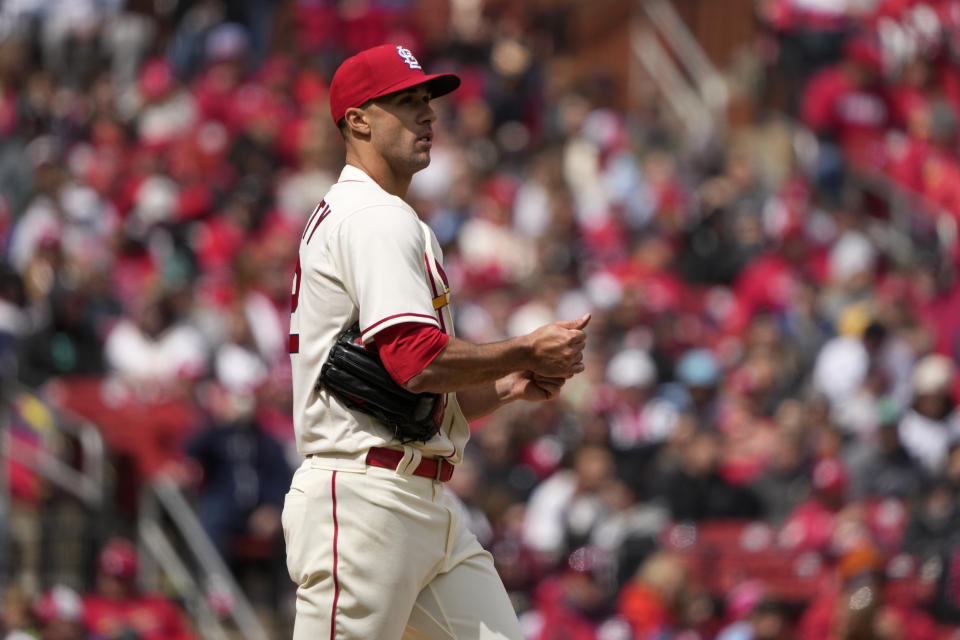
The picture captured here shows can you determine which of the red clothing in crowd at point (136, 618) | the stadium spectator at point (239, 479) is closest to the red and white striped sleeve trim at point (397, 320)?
the red clothing in crowd at point (136, 618)

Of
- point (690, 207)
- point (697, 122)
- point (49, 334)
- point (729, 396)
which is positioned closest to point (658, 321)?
point (729, 396)

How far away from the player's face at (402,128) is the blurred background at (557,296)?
13.6ft

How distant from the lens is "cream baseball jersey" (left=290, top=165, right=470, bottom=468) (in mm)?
4250

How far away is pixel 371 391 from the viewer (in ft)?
14.2

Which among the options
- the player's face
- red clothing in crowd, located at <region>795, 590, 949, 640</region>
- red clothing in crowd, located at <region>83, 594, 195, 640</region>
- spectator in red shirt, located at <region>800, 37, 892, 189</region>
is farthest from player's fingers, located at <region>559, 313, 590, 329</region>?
spectator in red shirt, located at <region>800, 37, 892, 189</region>

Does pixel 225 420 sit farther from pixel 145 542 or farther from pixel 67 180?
pixel 67 180

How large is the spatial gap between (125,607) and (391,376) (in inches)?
222

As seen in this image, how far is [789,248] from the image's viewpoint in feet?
42.7

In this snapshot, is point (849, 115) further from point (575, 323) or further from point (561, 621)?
point (575, 323)

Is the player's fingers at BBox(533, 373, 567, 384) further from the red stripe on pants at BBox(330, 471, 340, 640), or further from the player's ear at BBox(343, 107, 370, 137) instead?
the player's ear at BBox(343, 107, 370, 137)

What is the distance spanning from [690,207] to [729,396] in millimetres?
3393

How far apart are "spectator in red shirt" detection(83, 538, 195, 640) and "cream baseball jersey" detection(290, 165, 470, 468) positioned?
17.0 ft

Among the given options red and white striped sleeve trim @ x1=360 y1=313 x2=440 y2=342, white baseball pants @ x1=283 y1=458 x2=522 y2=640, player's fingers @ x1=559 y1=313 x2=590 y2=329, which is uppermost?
red and white striped sleeve trim @ x1=360 y1=313 x2=440 y2=342

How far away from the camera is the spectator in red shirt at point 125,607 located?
9.27m
